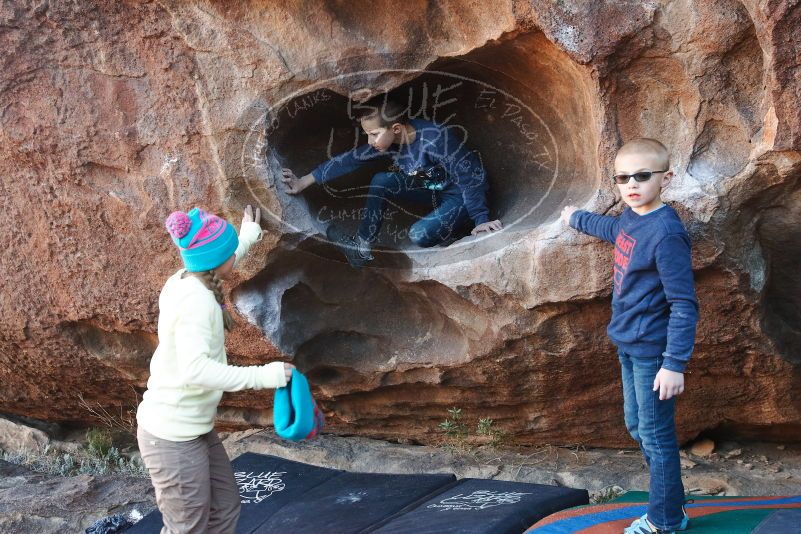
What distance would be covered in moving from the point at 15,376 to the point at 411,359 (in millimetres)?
1834

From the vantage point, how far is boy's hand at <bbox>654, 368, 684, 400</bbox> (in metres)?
2.30

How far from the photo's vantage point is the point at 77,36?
3010mm

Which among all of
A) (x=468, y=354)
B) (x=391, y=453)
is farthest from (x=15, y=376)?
(x=468, y=354)

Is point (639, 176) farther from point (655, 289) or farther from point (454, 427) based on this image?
point (454, 427)

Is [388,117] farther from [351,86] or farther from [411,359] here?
[411,359]

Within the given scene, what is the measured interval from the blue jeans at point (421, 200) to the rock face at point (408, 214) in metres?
0.10

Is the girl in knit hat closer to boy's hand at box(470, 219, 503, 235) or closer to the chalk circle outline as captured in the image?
the chalk circle outline

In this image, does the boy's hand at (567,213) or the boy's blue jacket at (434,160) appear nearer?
the boy's hand at (567,213)

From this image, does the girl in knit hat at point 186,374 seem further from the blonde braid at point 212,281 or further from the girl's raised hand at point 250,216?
the girl's raised hand at point 250,216

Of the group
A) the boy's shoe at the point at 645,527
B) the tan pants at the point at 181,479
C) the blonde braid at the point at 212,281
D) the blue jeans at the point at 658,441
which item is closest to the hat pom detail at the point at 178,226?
the blonde braid at the point at 212,281

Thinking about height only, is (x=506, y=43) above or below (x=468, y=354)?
above

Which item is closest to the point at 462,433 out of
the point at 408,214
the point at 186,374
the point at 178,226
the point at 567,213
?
the point at 408,214

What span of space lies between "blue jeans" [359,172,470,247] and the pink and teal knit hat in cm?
86

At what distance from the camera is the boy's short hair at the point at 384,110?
10.1ft
